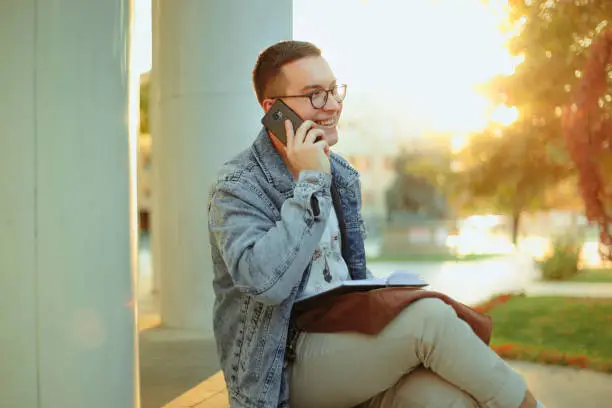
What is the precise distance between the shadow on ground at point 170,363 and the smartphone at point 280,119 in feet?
7.18

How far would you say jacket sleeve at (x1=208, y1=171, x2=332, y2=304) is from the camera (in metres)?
2.23

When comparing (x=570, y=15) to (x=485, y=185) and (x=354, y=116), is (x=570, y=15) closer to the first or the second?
(x=485, y=185)

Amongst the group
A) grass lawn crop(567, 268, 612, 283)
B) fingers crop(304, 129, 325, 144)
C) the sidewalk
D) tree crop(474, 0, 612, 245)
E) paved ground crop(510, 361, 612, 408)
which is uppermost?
tree crop(474, 0, 612, 245)

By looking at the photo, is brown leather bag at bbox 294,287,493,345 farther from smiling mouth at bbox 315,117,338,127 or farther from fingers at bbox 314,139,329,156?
smiling mouth at bbox 315,117,338,127

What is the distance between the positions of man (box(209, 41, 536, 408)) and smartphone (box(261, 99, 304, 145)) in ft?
0.10

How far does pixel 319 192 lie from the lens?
2.36 meters

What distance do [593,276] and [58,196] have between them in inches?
527

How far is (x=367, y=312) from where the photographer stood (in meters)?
2.30

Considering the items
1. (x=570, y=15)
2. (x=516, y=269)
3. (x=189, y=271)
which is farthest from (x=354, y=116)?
(x=189, y=271)

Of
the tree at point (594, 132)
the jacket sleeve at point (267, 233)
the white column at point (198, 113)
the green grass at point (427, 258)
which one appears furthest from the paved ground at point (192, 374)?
the green grass at point (427, 258)

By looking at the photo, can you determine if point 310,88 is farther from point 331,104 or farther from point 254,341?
point 254,341

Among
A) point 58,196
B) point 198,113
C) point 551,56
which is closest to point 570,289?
point 551,56

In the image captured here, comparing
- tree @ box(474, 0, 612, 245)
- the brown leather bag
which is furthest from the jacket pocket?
tree @ box(474, 0, 612, 245)

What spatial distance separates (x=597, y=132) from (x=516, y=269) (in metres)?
8.25
